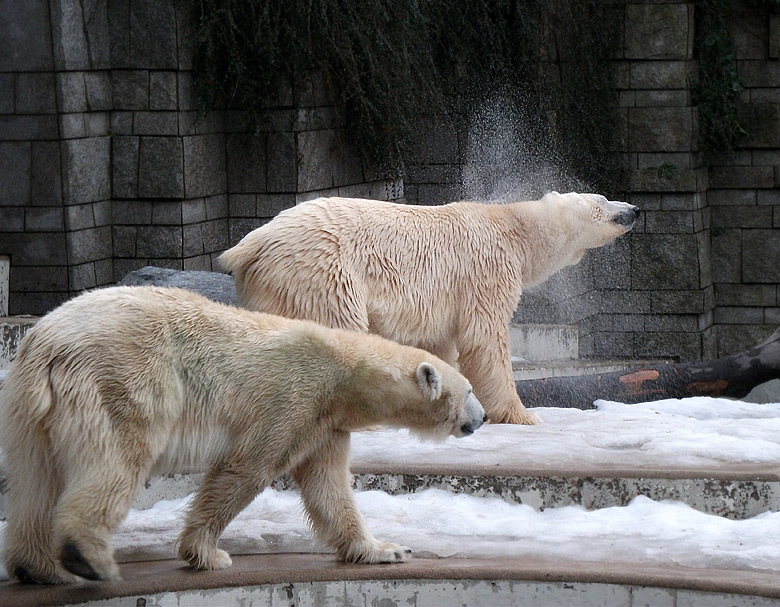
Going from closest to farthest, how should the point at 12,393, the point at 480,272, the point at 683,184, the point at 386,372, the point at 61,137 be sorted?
1. the point at 12,393
2. the point at 386,372
3. the point at 480,272
4. the point at 61,137
5. the point at 683,184

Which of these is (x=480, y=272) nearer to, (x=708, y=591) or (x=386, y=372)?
(x=386, y=372)

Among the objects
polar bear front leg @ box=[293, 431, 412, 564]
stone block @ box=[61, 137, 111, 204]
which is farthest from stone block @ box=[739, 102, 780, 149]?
polar bear front leg @ box=[293, 431, 412, 564]

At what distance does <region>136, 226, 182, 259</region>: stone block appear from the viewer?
725 centimetres

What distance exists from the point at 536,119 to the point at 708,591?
7.32 m

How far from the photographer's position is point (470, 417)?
10.8 ft

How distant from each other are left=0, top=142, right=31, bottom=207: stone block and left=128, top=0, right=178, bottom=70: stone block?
36.4 inches

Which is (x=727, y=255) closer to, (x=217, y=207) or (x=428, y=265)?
(x=217, y=207)

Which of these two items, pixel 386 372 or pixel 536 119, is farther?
pixel 536 119

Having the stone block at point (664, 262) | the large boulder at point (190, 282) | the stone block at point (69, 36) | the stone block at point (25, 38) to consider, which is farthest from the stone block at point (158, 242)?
the stone block at point (664, 262)

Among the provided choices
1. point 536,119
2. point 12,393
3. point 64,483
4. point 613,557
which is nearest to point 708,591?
point 613,557

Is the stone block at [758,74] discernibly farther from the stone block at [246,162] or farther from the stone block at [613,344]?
the stone block at [246,162]

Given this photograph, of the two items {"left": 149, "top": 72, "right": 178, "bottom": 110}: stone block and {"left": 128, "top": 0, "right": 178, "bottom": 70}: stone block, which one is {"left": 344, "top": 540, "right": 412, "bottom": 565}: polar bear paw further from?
{"left": 128, "top": 0, "right": 178, "bottom": 70}: stone block

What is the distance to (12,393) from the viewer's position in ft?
9.61

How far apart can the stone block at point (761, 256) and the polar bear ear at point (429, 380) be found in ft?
25.7
